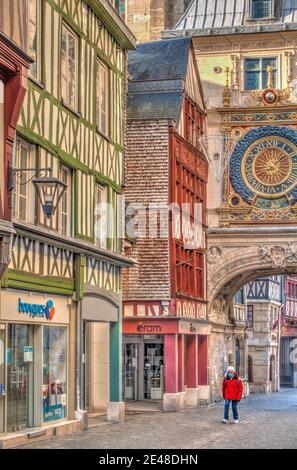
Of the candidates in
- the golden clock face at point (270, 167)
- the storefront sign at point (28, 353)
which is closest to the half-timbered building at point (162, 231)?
the golden clock face at point (270, 167)

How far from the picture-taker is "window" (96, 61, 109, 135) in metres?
24.9

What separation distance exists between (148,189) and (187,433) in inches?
465

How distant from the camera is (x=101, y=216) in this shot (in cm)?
2505

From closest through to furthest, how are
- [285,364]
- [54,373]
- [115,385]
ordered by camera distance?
[54,373] → [115,385] → [285,364]

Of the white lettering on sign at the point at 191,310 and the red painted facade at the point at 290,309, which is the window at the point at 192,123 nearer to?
the white lettering on sign at the point at 191,310

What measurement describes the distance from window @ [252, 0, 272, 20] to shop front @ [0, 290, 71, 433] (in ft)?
68.7

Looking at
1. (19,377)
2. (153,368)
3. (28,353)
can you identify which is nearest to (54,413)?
(28,353)

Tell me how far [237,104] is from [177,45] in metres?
3.74

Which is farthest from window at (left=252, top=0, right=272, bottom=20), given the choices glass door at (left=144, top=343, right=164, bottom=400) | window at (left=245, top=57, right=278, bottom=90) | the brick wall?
glass door at (left=144, top=343, right=164, bottom=400)

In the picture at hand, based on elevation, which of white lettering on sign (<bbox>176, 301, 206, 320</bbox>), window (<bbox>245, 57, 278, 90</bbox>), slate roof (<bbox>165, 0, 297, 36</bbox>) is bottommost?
white lettering on sign (<bbox>176, 301, 206, 320</bbox>)

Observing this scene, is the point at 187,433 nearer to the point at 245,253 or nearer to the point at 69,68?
the point at 69,68

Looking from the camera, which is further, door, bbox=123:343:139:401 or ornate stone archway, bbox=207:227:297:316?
ornate stone archway, bbox=207:227:297:316

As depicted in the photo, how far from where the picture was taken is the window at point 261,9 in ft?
131

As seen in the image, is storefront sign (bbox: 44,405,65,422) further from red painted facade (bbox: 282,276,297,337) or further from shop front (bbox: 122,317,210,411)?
red painted facade (bbox: 282,276,297,337)
